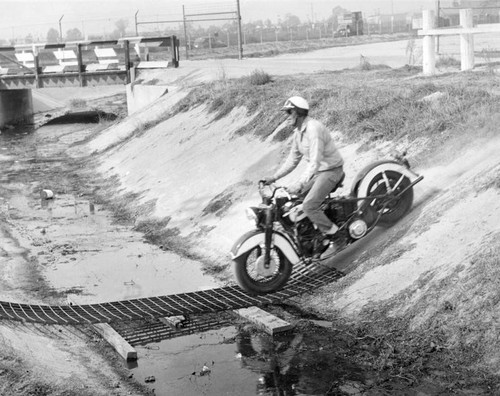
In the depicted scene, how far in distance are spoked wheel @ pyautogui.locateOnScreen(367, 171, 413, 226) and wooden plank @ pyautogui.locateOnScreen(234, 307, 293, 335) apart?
2422 millimetres

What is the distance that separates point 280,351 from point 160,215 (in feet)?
29.1

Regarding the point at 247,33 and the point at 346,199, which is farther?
the point at 247,33

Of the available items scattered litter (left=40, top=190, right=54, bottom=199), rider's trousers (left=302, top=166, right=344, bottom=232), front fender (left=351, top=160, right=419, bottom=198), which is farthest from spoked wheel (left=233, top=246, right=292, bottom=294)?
scattered litter (left=40, top=190, right=54, bottom=199)

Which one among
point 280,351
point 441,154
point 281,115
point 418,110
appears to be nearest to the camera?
point 280,351

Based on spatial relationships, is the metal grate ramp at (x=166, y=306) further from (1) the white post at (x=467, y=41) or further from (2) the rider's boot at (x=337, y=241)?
(1) the white post at (x=467, y=41)

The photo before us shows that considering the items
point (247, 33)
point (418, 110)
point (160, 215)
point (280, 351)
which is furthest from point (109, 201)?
point (247, 33)

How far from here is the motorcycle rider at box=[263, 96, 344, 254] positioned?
1132 centimetres

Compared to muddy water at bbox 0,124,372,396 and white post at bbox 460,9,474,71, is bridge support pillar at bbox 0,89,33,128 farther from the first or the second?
white post at bbox 460,9,474,71

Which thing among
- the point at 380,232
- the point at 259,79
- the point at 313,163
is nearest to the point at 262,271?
the point at 313,163

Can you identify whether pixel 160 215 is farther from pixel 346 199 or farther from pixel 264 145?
pixel 346 199

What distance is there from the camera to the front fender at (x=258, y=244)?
11005mm

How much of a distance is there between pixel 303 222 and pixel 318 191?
1.57 ft

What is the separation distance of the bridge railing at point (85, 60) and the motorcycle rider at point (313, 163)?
2366 cm

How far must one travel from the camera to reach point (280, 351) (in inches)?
391
